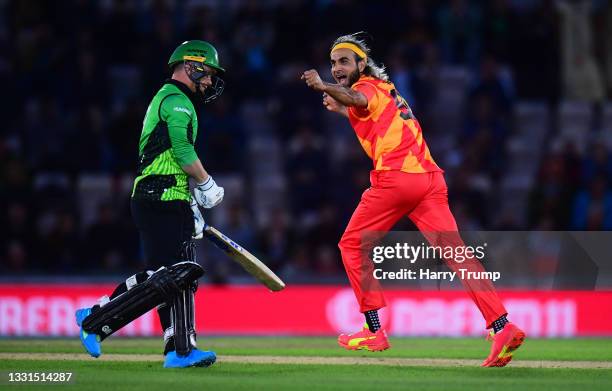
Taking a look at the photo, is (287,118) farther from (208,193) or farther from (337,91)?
(337,91)

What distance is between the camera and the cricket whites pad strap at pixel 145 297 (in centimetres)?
810

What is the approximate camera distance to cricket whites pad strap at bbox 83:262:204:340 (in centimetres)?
810

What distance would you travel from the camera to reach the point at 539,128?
16.0 meters

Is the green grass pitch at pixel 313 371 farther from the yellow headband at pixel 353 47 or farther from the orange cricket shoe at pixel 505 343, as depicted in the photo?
the yellow headband at pixel 353 47

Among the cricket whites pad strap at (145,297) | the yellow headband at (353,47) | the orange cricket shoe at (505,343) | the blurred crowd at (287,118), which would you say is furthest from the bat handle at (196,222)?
the blurred crowd at (287,118)

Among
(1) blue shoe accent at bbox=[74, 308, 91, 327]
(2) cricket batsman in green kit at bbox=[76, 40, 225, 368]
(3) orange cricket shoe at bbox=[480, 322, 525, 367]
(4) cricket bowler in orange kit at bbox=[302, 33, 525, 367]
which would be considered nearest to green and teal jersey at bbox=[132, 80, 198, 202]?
(2) cricket batsman in green kit at bbox=[76, 40, 225, 368]

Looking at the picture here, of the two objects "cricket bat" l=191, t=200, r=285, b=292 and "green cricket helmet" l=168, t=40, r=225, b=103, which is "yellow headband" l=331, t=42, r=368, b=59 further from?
"cricket bat" l=191, t=200, r=285, b=292

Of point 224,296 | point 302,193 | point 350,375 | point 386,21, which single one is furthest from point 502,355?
point 386,21

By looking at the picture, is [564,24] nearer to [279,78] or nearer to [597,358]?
[279,78]

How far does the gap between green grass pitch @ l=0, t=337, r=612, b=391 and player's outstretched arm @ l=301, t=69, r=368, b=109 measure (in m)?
1.73

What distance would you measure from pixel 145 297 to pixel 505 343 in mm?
2309

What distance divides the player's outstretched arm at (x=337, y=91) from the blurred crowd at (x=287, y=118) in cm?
539

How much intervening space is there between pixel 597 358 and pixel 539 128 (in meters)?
7.01

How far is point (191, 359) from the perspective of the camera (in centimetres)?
832
